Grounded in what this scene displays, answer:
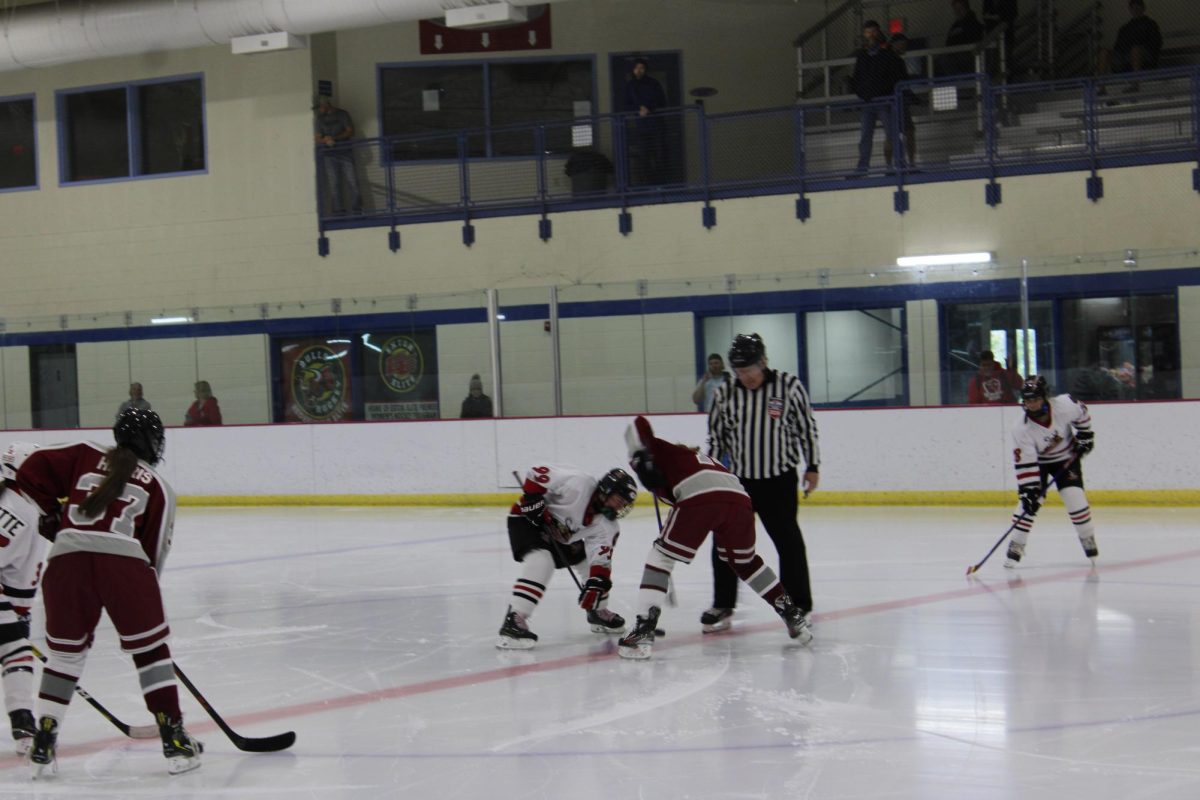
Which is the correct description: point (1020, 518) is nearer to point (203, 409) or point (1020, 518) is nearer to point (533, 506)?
point (533, 506)

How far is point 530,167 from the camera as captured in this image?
44.9 feet

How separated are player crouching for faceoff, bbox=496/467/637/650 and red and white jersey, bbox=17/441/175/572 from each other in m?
1.81

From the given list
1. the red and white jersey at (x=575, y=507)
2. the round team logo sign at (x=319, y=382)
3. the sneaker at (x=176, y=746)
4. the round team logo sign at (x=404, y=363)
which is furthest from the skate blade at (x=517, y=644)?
the round team logo sign at (x=319, y=382)

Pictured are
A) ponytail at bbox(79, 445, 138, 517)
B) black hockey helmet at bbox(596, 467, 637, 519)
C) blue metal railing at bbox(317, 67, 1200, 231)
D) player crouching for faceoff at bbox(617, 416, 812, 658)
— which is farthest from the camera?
blue metal railing at bbox(317, 67, 1200, 231)

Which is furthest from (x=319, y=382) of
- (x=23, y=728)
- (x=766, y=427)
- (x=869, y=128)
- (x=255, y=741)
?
(x=255, y=741)

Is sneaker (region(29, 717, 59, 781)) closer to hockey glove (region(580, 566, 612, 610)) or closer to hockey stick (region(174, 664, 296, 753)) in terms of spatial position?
hockey stick (region(174, 664, 296, 753))

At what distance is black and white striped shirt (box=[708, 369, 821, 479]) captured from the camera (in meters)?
5.36

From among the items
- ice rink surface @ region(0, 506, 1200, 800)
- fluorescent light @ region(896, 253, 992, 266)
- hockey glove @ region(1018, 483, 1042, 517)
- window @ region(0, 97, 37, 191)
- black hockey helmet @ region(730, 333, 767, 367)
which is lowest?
ice rink surface @ region(0, 506, 1200, 800)

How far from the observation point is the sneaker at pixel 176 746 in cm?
350

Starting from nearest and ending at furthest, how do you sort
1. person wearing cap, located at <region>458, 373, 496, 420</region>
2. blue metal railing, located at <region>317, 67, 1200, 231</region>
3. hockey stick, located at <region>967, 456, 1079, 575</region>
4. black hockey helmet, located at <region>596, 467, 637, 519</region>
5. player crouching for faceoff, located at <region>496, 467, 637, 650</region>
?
black hockey helmet, located at <region>596, 467, 637, 519</region>
player crouching for faceoff, located at <region>496, 467, 637, 650</region>
hockey stick, located at <region>967, 456, 1079, 575</region>
blue metal railing, located at <region>317, 67, 1200, 231</region>
person wearing cap, located at <region>458, 373, 496, 420</region>

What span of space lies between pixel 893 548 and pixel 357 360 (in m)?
6.03

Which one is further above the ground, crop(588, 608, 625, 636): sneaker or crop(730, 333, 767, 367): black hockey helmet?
crop(730, 333, 767, 367): black hockey helmet

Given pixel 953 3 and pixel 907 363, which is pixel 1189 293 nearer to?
pixel 907 363

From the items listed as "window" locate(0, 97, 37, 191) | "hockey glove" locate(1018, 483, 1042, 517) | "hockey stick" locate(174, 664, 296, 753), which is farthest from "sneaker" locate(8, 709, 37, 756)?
"window" locate(0, 97, 37, 191)
